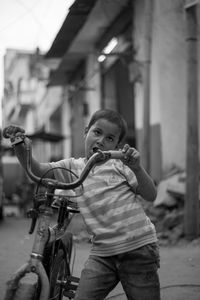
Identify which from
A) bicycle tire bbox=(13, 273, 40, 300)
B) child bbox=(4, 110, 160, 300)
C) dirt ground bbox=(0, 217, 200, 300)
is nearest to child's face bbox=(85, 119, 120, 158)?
child bbox=(4, 110, 160, 300)

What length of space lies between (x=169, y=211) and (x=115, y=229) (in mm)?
5006

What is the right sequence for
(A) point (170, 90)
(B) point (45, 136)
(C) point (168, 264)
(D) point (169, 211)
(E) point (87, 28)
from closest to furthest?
(C) point (168, 264)
(D) point (169, 211)
(A) point (170, 90)
(E) point (87, 28)
(B) point (45, 136)

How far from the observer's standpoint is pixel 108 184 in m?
2.69

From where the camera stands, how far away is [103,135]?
2.63 m

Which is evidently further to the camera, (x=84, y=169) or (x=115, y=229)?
(x=115, y=229)

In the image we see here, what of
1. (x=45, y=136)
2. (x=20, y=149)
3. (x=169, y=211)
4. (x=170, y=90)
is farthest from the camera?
(x=45, y=136)

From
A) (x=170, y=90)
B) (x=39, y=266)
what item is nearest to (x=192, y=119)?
(x=170, y=90)

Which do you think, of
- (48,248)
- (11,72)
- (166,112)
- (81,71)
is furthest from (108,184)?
(11,72)

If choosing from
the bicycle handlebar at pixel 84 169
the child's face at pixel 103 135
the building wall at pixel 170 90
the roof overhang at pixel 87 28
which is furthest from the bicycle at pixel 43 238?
the roof overhang at pixel 87 28

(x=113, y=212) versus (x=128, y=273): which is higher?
(x=113, y=212)

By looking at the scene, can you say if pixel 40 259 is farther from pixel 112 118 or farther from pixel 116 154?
pixel 112 118

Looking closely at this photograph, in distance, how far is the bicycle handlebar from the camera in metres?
2.20

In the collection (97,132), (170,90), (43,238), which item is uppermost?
(170,90)

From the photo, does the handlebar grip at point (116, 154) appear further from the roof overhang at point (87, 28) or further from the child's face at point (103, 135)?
the roof overhang at point (87, 28)
